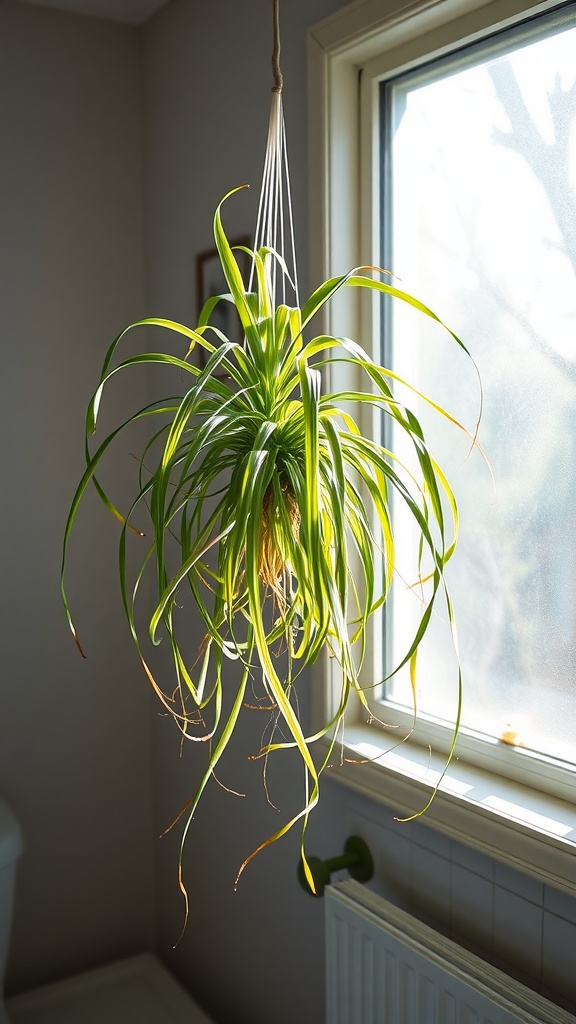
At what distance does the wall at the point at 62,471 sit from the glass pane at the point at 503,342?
92cm

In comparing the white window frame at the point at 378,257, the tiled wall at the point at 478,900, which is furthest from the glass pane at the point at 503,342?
the tiled wall at the point at 478,900

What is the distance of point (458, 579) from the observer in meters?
1.51

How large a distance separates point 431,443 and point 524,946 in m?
0.78

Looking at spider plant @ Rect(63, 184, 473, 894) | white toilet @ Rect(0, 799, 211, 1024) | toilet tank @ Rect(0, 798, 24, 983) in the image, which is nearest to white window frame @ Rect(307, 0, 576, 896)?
spider plant @ Rect(63, 184, 473, 894)

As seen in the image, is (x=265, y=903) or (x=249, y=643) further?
(x=265, y=903)

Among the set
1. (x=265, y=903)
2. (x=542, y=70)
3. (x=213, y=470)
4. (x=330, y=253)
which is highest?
(x=542, y=70)

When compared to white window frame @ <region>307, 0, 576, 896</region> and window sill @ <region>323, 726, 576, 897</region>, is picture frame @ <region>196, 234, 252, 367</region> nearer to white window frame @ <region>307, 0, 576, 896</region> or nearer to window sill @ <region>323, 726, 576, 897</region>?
white window frame @ <region>307, 0, 576, 896</region>

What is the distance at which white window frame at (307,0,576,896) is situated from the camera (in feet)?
4.17

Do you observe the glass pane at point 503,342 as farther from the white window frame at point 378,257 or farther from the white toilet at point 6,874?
the white toilet at point 6,874

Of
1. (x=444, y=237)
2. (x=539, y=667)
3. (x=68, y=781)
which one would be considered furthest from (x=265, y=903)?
(x=444, y=237)

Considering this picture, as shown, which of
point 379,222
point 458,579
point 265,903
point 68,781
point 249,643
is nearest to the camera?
point 249,643

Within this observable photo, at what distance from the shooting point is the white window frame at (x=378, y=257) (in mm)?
1271

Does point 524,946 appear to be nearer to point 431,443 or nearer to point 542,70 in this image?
point 431,443

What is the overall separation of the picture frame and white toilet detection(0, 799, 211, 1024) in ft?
3.72
